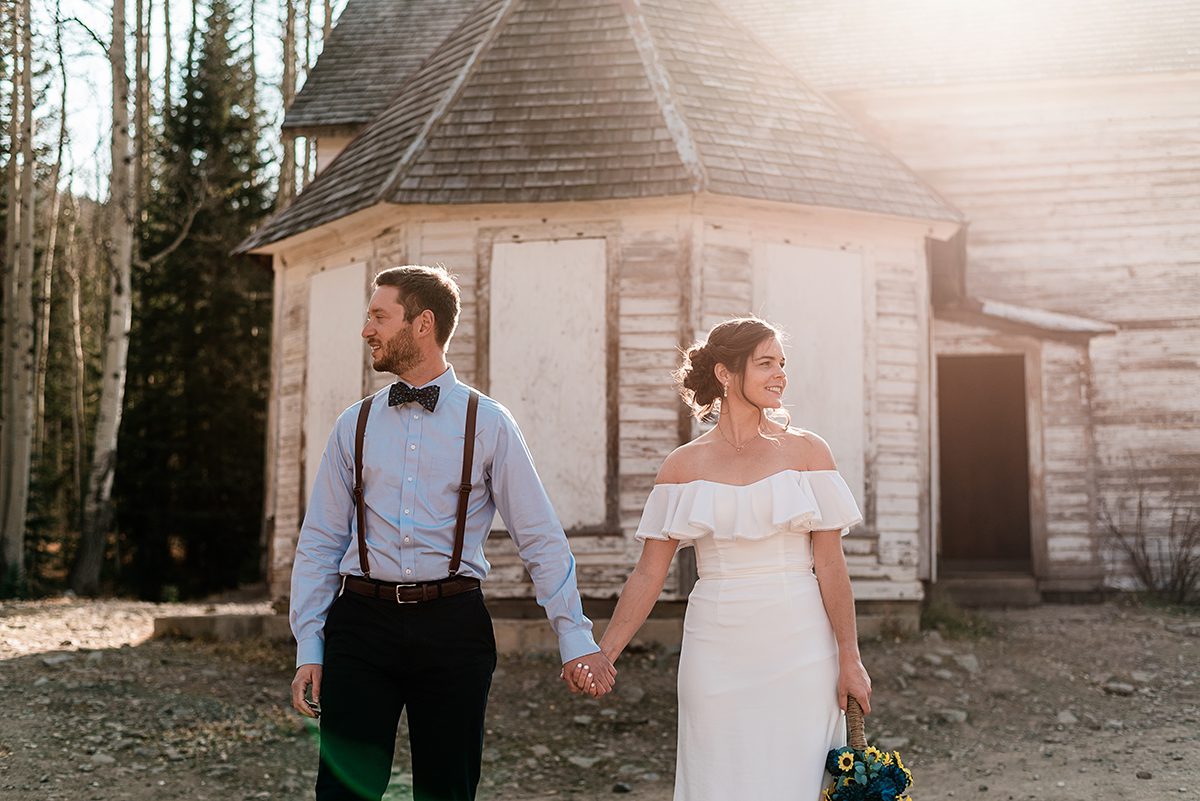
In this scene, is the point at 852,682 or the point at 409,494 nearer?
the point at 409,494

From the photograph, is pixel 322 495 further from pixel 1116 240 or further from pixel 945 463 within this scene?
pixel 945 463

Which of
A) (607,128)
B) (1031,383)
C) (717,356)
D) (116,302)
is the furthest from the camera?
(116,302)

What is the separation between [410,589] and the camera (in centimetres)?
345

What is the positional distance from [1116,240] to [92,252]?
25.7 meters

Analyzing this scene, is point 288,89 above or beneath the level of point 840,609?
above

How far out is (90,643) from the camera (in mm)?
10352

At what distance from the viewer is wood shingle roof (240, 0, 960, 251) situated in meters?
10.0

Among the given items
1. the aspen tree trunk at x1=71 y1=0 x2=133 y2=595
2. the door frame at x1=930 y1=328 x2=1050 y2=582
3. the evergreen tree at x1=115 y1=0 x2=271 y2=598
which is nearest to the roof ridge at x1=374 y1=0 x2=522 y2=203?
the aspen tree trunk at x1=71 y1=0 x2=133 y2=595

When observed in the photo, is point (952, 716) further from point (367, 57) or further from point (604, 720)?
point (367, 57)

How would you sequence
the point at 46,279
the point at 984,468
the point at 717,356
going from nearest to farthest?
1. the point at 717,356
2. the point at 984,468
3. the point at 46,279

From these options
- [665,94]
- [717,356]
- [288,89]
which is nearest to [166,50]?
[288,89]

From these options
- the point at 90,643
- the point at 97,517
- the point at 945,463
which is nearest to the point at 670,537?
the point at 90,643

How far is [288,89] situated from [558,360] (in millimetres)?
14808

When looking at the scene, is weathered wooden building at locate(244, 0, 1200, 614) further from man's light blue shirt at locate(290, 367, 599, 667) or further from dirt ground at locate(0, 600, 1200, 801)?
man's light blue shirt at locate(290, 367, 599, 667)
